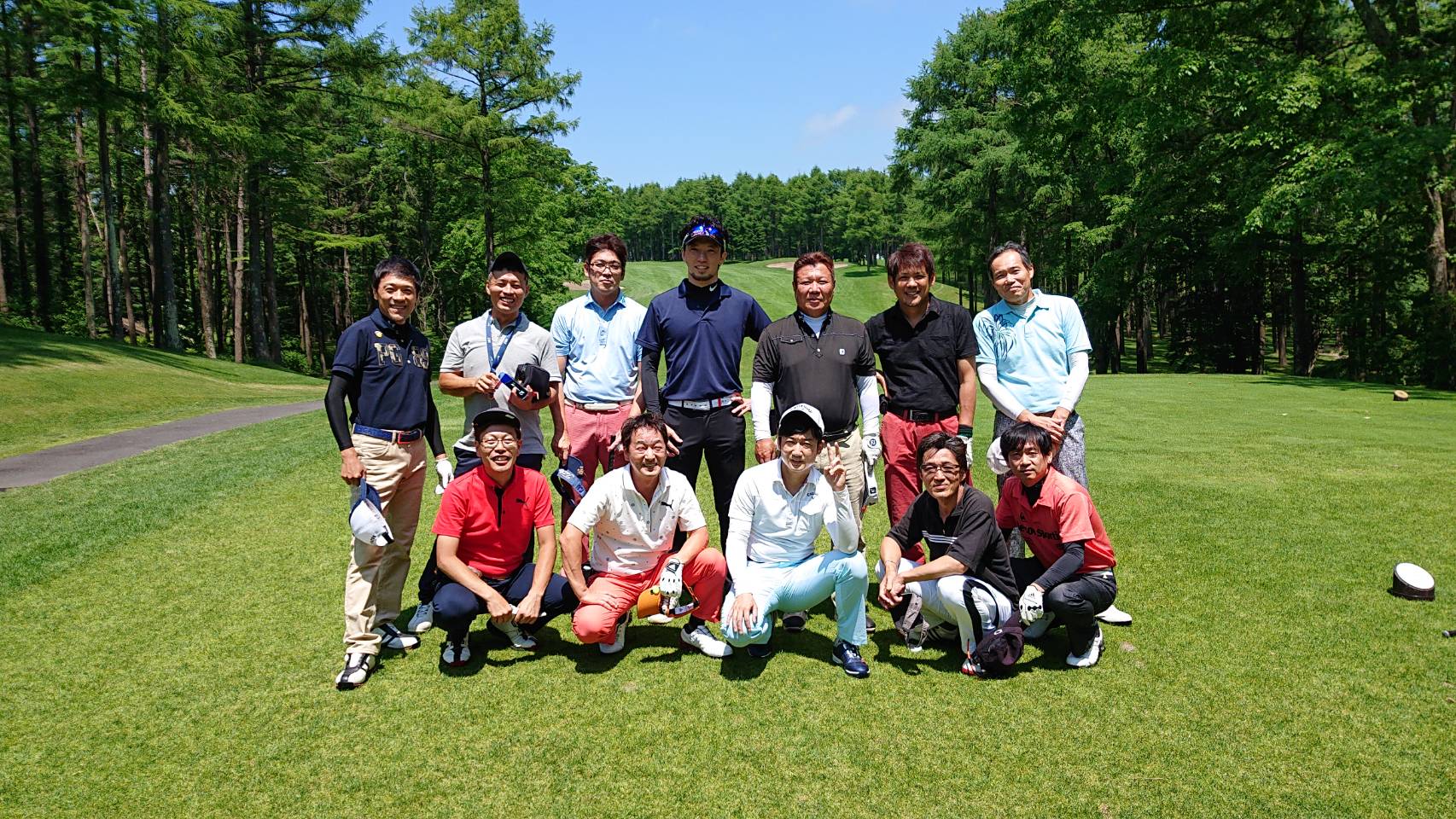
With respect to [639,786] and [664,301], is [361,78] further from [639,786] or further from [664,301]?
[639,786]

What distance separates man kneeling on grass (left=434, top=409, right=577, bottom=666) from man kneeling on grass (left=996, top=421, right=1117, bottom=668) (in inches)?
102

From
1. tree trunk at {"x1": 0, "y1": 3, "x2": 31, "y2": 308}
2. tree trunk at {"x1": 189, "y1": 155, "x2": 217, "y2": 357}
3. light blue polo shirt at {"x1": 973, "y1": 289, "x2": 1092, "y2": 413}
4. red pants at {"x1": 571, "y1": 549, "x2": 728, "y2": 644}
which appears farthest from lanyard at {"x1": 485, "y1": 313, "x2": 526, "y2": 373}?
tree trunk at {"x1": 189, "y1": 155, "x2": 217, "y2": 357}

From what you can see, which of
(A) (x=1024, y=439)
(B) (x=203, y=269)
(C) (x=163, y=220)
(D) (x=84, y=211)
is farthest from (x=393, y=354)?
(D) (x=84, y=211)

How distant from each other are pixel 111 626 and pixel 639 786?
12.9 feet

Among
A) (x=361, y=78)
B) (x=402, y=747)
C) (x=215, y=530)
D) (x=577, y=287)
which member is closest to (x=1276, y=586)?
(x=402, y=747)

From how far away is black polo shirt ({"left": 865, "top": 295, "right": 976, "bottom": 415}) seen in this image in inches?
195

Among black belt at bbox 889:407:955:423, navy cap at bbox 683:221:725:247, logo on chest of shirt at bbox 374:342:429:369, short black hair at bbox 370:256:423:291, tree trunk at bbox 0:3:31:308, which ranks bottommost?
black belt at bbox 889:407:955:423

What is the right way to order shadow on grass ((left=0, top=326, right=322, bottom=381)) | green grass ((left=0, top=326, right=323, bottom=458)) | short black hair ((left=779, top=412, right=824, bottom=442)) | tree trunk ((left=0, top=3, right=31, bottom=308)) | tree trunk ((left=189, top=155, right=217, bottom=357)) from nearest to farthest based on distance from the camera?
short black hair ((left=779, top=412, right=824, bottom=442)), green grass ((left=0, top=326, right=323, bottom=458)), shadow on grass ((left=0, top=326, right=322, bottom=381)), tree trunk ((left=0, top=3, right=31, bottom=308)), tree trunk ((left=189, top=155, right=217, bottom=357))

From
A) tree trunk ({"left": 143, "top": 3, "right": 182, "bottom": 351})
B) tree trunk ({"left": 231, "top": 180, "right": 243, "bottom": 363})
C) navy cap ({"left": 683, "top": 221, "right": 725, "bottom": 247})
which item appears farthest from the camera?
tree trunk ({"left": 231, "top": 180, "right": 243, "bottom": 363})

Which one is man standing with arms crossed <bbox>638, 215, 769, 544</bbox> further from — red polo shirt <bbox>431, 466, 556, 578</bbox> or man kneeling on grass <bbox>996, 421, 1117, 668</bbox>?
man kneeling on grass <bbox>996, 421, 1117, 668</bbox>

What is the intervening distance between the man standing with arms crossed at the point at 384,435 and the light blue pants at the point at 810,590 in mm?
1871

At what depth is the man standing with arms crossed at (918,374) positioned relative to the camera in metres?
4.94

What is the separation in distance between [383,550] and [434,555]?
0.28 meters

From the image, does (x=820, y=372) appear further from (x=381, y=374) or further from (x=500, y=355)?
(x=381, y=374)
